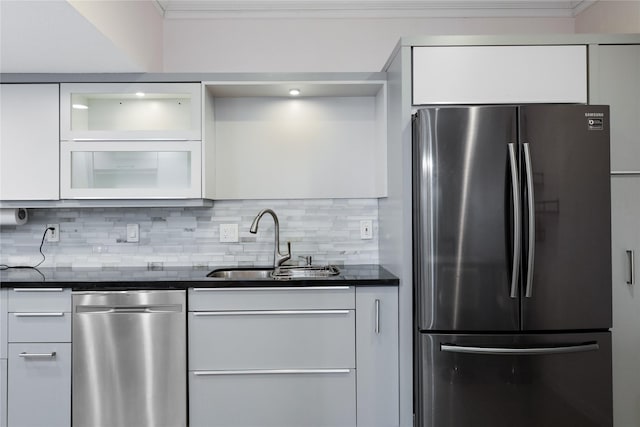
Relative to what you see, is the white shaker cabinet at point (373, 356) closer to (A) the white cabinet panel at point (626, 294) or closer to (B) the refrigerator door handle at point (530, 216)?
(B) the refrigerator door handle at point (530, 216)

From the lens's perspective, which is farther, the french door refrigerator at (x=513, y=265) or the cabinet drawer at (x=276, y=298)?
the cabinet drawer at (x=276, y=298)

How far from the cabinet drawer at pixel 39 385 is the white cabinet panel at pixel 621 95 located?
2.95m

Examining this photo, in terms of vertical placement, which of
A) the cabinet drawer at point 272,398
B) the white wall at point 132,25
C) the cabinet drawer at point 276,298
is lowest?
the cabinet drawer at point 272,398

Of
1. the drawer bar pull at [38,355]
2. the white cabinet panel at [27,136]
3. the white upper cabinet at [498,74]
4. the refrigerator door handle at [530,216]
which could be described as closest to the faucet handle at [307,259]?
the white upper cabinet at [498,74]

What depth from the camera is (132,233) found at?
2875 millimetres

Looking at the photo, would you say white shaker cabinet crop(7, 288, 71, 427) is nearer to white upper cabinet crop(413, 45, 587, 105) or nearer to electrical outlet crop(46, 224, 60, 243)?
electrical outlet crop(46, 224, 60, 243)

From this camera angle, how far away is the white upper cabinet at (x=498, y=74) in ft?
7.12

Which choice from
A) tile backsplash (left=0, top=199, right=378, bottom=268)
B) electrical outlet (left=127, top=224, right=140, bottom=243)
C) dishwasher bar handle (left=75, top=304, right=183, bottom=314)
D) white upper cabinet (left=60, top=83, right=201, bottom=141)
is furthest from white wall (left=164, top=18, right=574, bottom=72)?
dishwasher bar handle (left=75, top=304, right=183, bottom=314)

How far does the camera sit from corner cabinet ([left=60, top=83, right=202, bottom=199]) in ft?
8.33

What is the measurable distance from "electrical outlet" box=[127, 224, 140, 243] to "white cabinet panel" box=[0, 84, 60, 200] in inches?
22.9

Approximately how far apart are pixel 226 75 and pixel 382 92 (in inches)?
36.5

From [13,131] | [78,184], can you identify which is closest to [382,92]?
[78,184]

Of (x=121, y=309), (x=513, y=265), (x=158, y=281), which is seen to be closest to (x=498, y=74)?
(x=513, y=265)

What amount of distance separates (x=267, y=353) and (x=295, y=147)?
133 cm
